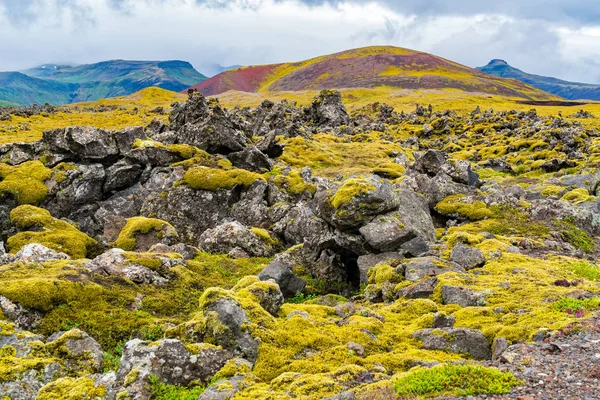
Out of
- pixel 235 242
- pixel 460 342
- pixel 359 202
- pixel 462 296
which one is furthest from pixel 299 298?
pixel 460 342

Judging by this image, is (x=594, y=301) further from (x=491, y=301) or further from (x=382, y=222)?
(x=382, y=222)

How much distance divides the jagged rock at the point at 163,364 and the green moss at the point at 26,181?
28584 millimetres

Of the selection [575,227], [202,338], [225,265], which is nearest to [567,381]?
[202,338]

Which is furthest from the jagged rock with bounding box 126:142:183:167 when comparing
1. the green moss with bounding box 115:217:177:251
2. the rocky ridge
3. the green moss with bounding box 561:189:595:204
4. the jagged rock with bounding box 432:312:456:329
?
the green moss with bounding box 561:189:595:204

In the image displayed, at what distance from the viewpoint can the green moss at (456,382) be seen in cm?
927

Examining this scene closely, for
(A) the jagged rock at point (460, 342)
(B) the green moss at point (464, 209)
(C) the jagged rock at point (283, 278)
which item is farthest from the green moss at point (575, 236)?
(C) the jagged rock at point (283, 278)

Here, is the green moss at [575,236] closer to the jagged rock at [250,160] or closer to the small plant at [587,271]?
the small plant at [587,271]

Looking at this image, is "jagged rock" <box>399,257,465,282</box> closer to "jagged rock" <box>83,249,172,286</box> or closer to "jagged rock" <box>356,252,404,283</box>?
"jagged rock" <box>356,252,404,283</box>

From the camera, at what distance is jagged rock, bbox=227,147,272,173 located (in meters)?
43.6

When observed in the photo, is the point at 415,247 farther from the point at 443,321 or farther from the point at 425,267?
the point at 443,321

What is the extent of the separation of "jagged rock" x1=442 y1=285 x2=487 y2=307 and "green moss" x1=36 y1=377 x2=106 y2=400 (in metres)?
12.4

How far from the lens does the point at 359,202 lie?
23.7 m

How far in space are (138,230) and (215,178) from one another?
8910 millimetres

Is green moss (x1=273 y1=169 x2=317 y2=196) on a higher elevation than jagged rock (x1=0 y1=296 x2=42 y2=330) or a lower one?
higher
